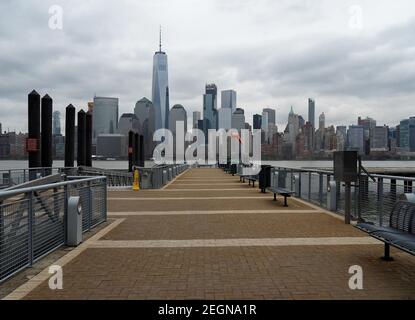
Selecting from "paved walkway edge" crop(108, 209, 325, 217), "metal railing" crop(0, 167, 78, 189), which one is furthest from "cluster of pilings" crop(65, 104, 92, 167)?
"paved walkway edge" crop(108, 209, 325, 217)

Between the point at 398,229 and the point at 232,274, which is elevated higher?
the point at 398,229

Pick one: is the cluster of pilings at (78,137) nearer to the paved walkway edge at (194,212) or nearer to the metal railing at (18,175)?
the metal railing at (18,175)

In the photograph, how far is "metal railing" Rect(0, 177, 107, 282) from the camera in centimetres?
538

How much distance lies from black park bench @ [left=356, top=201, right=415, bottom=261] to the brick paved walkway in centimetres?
41

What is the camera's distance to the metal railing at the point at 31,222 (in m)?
5.38

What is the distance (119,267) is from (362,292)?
3.07m

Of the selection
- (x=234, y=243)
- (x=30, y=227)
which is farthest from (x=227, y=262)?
(x=30, y=227)

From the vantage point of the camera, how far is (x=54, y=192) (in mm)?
6934

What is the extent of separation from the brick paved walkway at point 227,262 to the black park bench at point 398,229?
412mm

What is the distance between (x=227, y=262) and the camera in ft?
19.9

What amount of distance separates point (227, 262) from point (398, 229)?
8.25 feet

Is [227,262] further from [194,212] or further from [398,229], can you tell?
[194,212]
